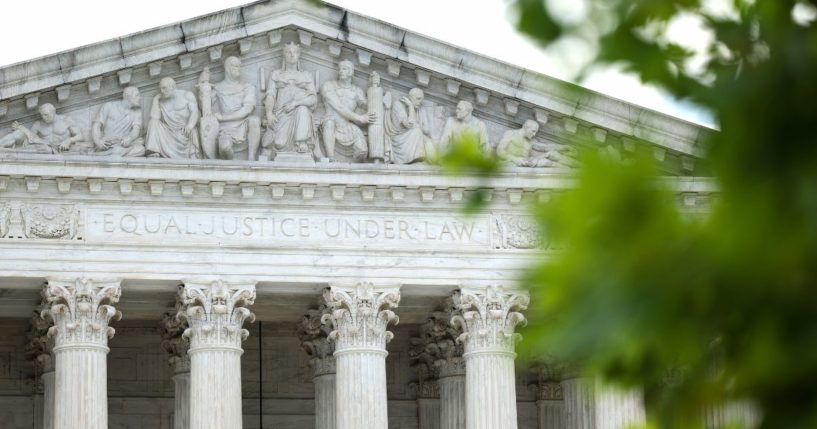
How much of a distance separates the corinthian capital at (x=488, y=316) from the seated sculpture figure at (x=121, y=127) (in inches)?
257

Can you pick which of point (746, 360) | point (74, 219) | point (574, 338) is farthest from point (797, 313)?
point (74, 219)

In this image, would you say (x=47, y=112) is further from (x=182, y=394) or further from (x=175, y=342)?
(x=182, y=394)

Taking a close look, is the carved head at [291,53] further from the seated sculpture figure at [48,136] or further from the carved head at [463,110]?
the seated sculpture figure at [48,136]

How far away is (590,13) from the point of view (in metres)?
6.20

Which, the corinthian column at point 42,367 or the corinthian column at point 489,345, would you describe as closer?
the corinthian column at point 489,345

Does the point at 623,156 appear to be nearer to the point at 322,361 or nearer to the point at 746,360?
the point at 746,360

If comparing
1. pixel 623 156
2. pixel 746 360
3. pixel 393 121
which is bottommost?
pixel 746 360

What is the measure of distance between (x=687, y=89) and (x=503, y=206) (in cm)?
2494

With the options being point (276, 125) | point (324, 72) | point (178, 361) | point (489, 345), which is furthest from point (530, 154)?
point (178, 361)

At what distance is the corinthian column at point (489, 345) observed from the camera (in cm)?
3089

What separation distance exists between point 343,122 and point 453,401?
6258mm

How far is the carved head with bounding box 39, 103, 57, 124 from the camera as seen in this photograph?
30.3 metres

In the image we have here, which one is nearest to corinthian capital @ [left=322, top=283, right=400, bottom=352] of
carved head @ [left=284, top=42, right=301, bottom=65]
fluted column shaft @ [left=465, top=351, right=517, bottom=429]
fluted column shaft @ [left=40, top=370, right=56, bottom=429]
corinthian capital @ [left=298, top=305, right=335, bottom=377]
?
corinthian capital @ [left=298, top=305, right=335, bottom=377]

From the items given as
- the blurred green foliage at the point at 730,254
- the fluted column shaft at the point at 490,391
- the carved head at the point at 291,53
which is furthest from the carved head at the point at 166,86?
the blurred green foliage at the point at 730,254
